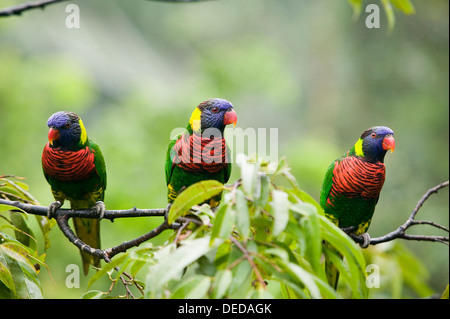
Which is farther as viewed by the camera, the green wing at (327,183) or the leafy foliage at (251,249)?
the green wing at (327,183)

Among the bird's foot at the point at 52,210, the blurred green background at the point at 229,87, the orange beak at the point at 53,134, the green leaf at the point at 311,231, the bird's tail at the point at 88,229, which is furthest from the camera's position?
the blurred green background at the point at 229,87

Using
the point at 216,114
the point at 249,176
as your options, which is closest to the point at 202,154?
the point at 216,114

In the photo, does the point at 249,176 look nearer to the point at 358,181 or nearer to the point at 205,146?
the point at 205,146

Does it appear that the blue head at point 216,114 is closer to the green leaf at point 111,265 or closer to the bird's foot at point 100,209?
the bird's foot at point 100,209

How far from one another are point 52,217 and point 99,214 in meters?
0.17

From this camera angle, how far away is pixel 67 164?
1.86 m

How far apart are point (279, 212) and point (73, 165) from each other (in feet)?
3.94

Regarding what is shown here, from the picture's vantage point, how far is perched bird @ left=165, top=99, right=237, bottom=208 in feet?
6.15

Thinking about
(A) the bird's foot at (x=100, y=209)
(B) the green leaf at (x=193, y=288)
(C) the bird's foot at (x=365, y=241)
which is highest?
(B) the green leaf at (x=193, y=288)

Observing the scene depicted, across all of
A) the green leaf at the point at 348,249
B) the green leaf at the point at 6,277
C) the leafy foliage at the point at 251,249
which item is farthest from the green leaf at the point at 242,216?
the green leaf at the point at 6,277

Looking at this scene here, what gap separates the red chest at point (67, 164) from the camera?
6.07 ft

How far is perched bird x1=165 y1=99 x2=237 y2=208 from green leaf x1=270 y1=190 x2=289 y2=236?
89 centimetres
